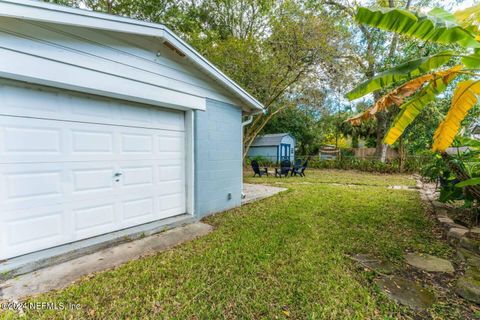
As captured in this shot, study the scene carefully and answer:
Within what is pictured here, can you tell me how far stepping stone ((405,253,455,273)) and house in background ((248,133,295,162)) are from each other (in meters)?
18.4

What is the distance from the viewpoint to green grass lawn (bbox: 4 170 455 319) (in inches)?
88.7

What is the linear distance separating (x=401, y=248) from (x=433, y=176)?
2527 mm

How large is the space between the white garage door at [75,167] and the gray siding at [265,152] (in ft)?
59.2

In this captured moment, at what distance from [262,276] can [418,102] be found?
133 inches

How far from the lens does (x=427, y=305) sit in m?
2.36

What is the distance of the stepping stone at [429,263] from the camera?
3.01 meters

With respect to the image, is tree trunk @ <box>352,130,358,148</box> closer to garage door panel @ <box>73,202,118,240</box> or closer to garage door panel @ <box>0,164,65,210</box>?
garage door panel @ <box>73,202,118,240</box>

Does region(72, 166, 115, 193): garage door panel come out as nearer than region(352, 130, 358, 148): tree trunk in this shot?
Yes

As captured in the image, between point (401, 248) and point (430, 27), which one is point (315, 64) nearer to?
point (430, 27)

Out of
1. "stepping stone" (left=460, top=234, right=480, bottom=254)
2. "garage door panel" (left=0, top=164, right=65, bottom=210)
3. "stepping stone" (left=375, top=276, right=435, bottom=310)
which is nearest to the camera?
"stepping stone" (left=375, top=276, right=435, bottom=310)

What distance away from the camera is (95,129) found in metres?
3.65

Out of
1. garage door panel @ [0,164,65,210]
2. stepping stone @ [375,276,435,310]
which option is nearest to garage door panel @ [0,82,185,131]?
garage door panel @ [0,164,65,210]

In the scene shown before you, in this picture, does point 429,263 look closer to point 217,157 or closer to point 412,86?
point 412,86

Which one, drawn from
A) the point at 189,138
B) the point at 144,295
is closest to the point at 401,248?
the point at 144,295
